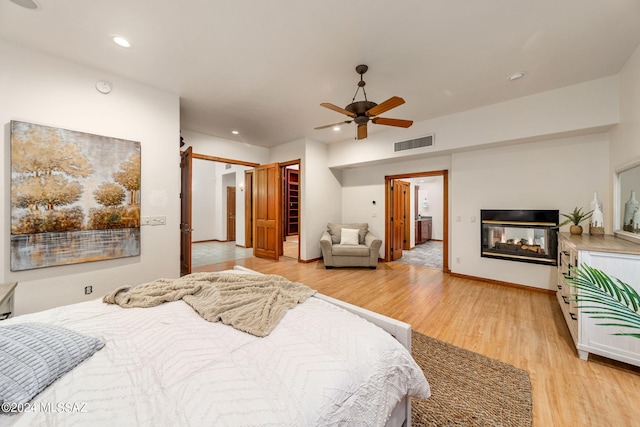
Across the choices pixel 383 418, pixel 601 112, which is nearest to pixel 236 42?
pixel 383 418

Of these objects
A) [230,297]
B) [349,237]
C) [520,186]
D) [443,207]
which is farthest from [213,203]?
[520,186]

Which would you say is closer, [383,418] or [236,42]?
[383,418]

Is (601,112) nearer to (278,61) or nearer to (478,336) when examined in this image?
(478,336)

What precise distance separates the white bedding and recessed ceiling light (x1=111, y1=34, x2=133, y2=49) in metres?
2.41

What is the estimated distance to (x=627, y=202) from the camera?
2.57 metres

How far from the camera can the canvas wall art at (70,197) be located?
2305 millimetres

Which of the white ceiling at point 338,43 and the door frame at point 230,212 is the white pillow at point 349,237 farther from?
the door frame at point 230,212

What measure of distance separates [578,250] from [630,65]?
211cm

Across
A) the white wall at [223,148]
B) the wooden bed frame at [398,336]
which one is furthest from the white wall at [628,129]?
the white wall at [223,148]

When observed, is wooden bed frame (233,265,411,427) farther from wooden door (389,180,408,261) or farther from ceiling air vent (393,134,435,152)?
wooden door (389,180,408,261)

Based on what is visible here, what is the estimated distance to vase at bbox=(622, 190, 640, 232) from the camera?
7.91 ft

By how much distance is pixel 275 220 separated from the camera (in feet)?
17.6

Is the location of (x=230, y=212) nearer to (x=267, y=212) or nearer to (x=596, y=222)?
(x=267, y=212)

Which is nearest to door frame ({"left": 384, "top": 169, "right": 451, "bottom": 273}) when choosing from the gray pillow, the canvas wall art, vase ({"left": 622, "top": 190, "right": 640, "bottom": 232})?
vase ({"left": 622, "top": 190, "right": 640, "bottom": 232})
